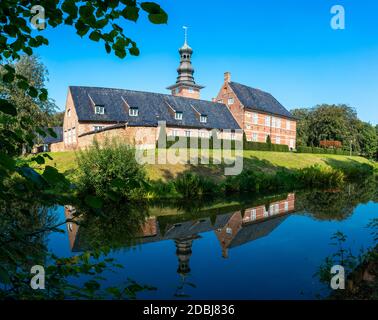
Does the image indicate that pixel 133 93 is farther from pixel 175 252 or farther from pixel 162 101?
pixel 175 252

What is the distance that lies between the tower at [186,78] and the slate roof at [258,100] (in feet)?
39.4

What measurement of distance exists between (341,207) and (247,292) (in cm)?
999

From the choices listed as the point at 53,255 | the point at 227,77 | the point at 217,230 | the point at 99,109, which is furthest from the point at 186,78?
the point at 53,255

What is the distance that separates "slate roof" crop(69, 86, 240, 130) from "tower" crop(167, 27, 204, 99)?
Answer: 13337mm

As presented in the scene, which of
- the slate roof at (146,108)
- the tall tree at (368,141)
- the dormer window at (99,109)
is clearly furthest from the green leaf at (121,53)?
the tall tree at (368,141)

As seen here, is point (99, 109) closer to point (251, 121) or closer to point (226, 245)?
point (251, 121)

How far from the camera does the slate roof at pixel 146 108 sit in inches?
1446

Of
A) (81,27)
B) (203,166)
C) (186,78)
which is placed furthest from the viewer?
(186,78)

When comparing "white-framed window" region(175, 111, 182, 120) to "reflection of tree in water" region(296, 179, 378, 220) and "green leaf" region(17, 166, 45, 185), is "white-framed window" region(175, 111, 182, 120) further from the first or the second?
"green leaf" region(17, 166, 45, 185)

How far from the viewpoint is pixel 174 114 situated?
40.5m

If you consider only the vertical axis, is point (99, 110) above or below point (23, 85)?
above

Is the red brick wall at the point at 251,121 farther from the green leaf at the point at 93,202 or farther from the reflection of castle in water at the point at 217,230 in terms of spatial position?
the green leaf at the point at 93,202

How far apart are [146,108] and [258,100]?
19.4m
